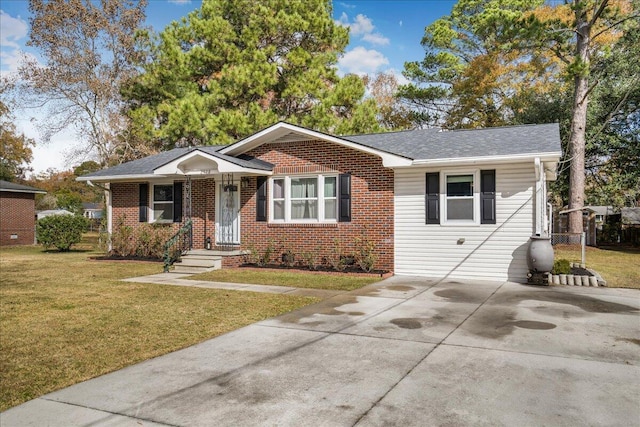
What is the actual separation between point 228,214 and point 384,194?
17.4ft

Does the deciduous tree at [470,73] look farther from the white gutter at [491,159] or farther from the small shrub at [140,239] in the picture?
the small shrub at [140,239]

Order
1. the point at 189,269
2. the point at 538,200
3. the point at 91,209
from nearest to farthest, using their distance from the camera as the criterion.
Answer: the point at 538,200, the point at 189,269, the point at 91,209

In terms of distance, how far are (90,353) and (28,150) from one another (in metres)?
59.7

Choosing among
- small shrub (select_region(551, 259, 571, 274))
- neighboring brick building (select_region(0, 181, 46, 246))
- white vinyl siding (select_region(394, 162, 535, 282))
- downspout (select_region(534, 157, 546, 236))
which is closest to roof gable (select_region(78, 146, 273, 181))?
white vinyl siding (select_region(394, 162, 535, 282))

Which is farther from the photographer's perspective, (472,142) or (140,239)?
(140,239)

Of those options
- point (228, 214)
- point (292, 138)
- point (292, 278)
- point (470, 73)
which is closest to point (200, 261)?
point (228, 214)

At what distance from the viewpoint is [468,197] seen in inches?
473

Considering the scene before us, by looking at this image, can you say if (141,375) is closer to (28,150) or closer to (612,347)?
(612,347)

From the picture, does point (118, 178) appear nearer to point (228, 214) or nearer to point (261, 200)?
point (228, 214)

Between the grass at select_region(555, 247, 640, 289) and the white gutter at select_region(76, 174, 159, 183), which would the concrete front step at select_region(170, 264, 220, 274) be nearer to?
the white gutter at select_region(76, 174, 159, 183)

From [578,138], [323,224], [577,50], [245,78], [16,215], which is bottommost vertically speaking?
[323,224]

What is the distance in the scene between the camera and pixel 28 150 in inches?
2179

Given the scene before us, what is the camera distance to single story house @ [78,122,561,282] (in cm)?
1160

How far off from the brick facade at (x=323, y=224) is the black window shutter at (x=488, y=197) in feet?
7.66
